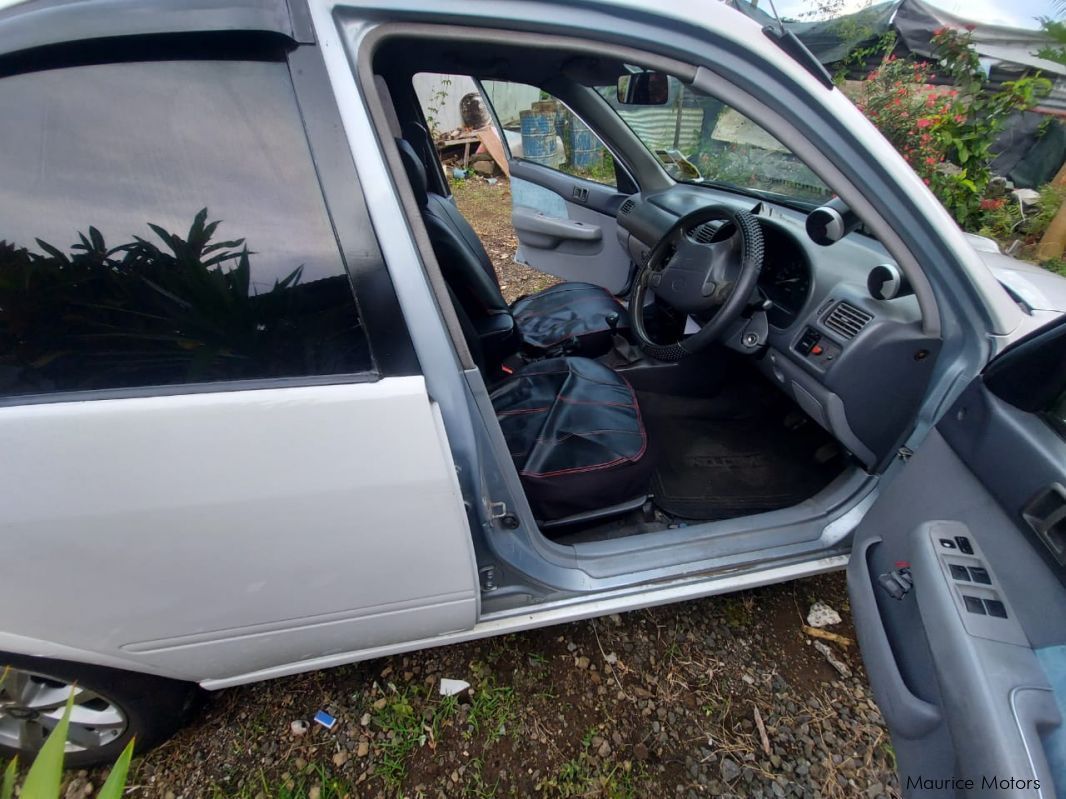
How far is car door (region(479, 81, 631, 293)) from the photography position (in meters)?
3.04

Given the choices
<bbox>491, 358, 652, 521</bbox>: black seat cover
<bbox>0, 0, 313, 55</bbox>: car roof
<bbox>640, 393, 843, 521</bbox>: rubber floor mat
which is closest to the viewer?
<bbox>0, 0, 313, 55</bbox>: car roof

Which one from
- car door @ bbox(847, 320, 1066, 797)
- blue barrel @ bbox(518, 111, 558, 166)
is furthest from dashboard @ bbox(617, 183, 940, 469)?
blue barrel @ bbox(518, 111, 558, 166)

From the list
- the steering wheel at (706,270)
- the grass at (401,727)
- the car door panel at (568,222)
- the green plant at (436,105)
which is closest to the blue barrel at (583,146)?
the car door panel at (568,222)

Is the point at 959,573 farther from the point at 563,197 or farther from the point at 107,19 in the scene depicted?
the point at 563,197

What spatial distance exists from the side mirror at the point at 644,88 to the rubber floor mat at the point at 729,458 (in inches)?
52.6

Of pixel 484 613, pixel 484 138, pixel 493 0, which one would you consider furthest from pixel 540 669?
pixel 484 138

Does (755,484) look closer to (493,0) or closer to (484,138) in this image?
(493,0)

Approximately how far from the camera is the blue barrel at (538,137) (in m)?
3.37

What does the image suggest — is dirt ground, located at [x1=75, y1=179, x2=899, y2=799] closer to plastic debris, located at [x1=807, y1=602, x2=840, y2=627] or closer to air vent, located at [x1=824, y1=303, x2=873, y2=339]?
plastic debris, located at [x1=807, y1=602, x2=840, y2=627]

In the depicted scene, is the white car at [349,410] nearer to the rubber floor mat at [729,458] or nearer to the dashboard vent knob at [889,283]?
the dashboard vent knob at [889,283]

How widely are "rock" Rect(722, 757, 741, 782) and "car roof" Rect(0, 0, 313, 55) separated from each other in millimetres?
2077

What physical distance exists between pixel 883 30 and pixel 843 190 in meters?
8.70

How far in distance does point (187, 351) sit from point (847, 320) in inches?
72.5

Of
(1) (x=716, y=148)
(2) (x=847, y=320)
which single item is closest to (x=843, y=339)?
(2) (x=847, y=320)
